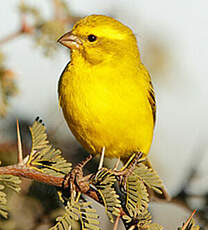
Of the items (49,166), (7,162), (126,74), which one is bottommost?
(7,162)

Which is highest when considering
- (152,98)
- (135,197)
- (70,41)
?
(70,41)

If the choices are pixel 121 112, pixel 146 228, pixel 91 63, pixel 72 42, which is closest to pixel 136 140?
pixel 121 112

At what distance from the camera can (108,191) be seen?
2201 millimetres

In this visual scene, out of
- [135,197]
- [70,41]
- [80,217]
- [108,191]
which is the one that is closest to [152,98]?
A: [70,41]

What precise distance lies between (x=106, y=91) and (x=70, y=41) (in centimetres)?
66

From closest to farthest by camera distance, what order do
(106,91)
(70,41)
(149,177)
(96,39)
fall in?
(149,177)
(106,91)
(70,41)
(96,39)

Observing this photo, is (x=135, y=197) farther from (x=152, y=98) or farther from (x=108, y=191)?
(x=152, y=98)

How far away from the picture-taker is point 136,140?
11.2 ft

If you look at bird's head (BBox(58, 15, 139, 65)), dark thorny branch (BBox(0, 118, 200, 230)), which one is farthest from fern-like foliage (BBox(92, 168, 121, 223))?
bird's head (BBox(58, 15, 139, 65))

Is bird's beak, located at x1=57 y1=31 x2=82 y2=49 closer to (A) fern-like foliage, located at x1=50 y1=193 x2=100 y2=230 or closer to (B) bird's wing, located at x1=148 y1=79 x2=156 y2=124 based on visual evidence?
(B) bird's wing, located at x1=148 y1=79 x2=156 y2=124

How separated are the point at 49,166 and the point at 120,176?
495 millimetres

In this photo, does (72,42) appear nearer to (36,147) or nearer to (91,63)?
(91,63)

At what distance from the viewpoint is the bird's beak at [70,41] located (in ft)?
11.4

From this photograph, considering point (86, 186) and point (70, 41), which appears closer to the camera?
point (86, 186)
